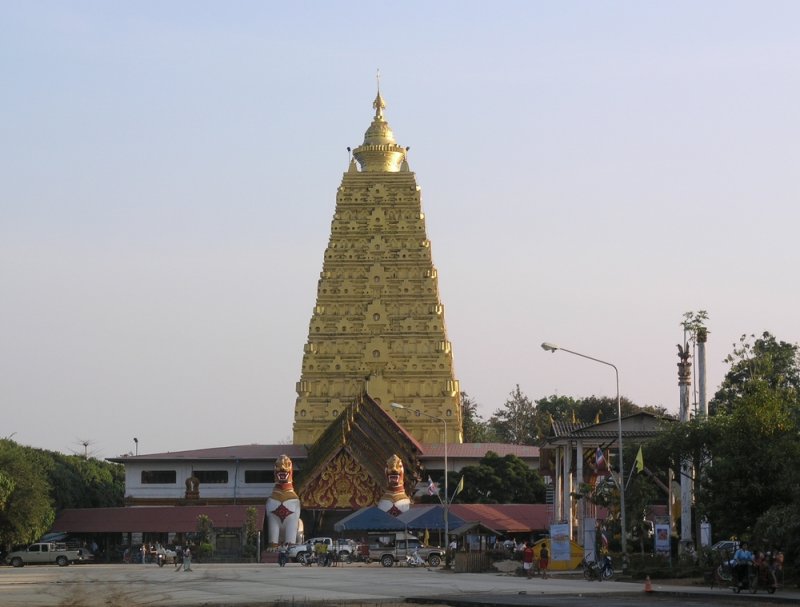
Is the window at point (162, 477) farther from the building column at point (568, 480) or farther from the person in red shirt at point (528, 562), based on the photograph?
the person in red shirt at point (528, 562)

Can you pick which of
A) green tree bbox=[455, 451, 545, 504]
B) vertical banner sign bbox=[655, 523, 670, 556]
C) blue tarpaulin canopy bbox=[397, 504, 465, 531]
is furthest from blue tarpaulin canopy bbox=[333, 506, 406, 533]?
vertical banner sign bbox=[655, 523, 670, 556]

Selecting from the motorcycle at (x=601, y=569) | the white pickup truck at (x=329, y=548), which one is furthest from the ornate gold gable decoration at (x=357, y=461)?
the motorcycle at (x=601, y=569)

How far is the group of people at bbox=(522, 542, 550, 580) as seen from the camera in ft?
160

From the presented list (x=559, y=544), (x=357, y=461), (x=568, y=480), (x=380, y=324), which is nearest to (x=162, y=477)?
(x=357, y=461)

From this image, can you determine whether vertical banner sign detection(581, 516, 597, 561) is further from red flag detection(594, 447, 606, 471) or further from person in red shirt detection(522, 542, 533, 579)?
person in red shirt detection(522, 542, 533, 579)

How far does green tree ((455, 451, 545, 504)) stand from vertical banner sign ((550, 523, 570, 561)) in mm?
31411

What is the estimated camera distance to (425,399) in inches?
3829

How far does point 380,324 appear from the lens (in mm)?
98438

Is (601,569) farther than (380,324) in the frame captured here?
No

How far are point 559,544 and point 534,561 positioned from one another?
1801 mm

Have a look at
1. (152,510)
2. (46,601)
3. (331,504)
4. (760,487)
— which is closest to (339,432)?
(331,504)

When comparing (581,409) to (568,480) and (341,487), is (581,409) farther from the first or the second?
Result: (568,480)

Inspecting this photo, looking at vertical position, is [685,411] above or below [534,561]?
above

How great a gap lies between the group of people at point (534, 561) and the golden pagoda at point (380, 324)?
43.9m
